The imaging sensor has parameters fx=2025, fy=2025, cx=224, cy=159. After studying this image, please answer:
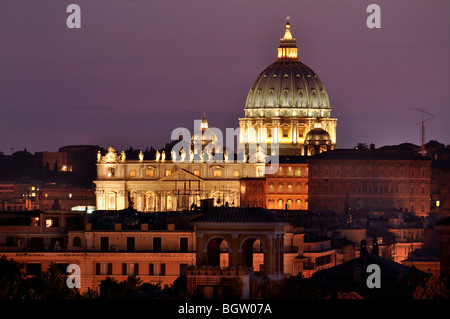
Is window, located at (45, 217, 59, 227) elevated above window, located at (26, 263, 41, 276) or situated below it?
above

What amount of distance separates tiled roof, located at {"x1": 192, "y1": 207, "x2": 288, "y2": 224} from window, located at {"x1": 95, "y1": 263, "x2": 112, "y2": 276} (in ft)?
47.8

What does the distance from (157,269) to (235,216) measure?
15256mm

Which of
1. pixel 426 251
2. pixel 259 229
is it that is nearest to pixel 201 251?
pixel 259 229

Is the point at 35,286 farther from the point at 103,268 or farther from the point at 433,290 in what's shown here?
the point at 433,290

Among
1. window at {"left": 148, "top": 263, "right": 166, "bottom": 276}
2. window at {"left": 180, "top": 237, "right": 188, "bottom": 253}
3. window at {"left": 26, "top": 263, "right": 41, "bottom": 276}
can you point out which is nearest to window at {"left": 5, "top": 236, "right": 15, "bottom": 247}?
window at {"left": 26, "top": 263, "right": 41, "bottom": 276}

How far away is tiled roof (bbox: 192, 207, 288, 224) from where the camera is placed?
69.5 m

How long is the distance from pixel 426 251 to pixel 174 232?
63.3ft

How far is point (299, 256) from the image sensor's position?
8919 centimetres

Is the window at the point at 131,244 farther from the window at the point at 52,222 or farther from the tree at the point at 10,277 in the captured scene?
the tree at the point at 10,277

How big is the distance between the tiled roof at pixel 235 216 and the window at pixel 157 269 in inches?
542

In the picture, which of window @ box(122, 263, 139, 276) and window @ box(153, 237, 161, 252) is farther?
window @ box(153, 237, 161, 252)

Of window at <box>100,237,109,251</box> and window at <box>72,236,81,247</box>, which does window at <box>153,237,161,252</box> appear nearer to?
window at <box>100,237,109,251</box>

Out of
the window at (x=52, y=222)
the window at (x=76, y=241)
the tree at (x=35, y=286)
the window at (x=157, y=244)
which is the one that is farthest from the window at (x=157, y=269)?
the tree at (x=35, y=286)
